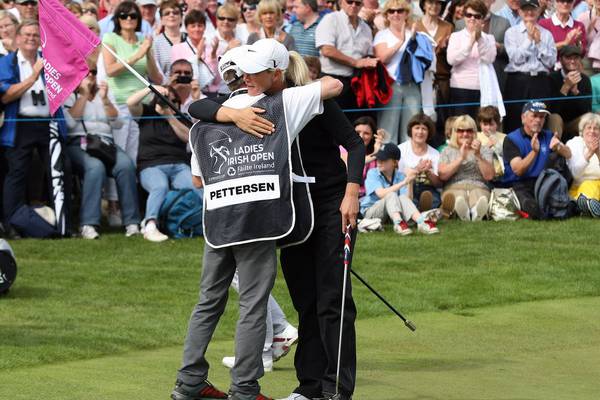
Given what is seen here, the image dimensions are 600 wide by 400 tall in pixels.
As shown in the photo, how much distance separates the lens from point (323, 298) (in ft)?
24.9

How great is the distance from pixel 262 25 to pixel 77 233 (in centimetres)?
330

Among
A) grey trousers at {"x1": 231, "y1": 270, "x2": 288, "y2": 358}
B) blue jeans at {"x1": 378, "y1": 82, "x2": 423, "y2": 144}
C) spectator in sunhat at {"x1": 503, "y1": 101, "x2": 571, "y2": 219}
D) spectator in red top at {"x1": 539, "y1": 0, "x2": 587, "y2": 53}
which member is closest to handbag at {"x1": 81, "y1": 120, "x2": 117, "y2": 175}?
blue jeans at {"x1": 378, "y1": 82, "x2": 423, "y2": 144}

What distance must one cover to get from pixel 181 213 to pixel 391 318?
3925 millimetres

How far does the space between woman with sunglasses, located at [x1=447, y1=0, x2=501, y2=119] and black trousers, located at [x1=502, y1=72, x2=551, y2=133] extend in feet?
1.29

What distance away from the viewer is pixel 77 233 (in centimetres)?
1446

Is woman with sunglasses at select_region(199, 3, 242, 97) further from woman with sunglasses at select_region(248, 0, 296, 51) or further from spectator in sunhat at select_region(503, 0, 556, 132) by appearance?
spectator in sunhat at select_region(503, 0, 556, 132)

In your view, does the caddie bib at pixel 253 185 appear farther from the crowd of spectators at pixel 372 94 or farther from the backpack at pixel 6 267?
the crowd of spectators at pixel 372 94

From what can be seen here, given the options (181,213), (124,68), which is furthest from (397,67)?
(181,213)

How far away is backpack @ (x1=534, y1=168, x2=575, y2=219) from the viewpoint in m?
15.0

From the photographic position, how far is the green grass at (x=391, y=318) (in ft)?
27.5

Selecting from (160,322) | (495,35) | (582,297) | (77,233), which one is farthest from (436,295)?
(495,35)

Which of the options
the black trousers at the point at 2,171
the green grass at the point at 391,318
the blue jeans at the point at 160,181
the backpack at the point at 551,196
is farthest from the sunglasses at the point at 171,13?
the backpack at the point at 551,196

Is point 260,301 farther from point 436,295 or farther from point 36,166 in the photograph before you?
point 36,166

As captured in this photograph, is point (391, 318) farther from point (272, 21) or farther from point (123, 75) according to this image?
point (272, 21)
